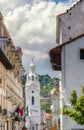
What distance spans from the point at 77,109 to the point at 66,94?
916 centimetres

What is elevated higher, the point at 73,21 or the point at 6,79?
the point at 73,21

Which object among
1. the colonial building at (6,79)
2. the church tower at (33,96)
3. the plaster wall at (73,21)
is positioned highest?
the plaster wall at (73,21)

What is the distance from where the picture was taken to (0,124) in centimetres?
5872

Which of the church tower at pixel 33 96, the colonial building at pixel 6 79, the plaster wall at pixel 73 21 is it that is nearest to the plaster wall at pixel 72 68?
the plaster wall at pixel 73 21

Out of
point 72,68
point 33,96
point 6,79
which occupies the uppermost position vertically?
point 72,68

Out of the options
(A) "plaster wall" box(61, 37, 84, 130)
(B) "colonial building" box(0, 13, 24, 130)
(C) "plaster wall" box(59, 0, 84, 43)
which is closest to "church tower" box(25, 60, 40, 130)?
(B) "colonial building" box(0, 13, 24, 130)

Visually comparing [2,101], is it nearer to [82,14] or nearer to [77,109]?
[82,14]

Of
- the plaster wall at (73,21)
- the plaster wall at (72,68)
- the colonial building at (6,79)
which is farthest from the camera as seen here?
the colonial building at (6,79)

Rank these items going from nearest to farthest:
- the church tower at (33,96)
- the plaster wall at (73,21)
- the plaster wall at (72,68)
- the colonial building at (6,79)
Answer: the plaster wall at (72,68), the plaster wall at (73,21), the colonial building at (6,79), the church tower at (33,96)

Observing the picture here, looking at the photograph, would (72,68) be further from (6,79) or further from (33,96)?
(33,96)

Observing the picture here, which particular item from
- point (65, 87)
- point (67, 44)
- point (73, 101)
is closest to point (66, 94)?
point (65, 87)

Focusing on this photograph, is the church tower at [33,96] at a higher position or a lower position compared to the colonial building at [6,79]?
lower

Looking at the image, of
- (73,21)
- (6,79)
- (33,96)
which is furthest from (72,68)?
(33,96)

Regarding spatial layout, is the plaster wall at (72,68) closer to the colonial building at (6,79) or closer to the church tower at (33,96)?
the colonial building at (6,79)
